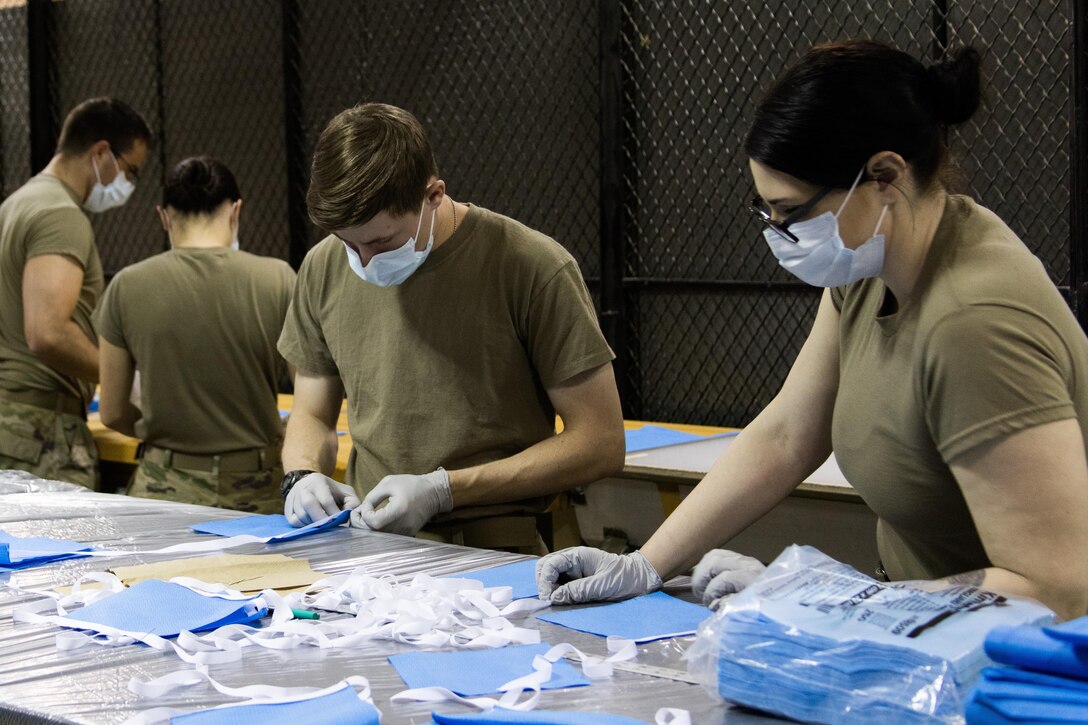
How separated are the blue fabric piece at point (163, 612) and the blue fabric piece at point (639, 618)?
38 cm

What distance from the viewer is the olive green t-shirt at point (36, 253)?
130 inches

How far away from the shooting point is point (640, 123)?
3920 mm

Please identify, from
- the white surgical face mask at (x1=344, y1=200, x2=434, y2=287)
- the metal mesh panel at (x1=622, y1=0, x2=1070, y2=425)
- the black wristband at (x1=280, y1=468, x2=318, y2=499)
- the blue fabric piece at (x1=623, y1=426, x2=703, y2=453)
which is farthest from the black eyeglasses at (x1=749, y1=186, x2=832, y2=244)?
the metal mesh panel at (x1=622, y1=0, x2=1070, y2=425)

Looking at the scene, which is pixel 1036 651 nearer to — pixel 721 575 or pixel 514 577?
pixel 721 575

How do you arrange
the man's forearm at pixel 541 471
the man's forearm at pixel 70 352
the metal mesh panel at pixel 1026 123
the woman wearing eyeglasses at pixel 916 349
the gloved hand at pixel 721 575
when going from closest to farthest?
the woman wearing eyeglasses at pixel 916 349 → the gloved hand at pixel 721 575 → the man's forearm at pixel 541 471 → the metal mesh panel at pixel 1026 123 → the man's forearm at pixel 70 352

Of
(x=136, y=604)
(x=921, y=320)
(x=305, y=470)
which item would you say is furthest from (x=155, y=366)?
(x=921, y=320)

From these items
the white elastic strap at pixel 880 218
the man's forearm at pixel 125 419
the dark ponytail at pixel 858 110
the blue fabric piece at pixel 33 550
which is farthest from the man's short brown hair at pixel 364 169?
the man's forearm at pixel 125 419

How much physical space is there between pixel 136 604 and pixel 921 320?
100 centimetres

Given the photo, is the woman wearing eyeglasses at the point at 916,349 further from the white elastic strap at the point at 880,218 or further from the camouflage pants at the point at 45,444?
the camouflage pants at the point at 45,444

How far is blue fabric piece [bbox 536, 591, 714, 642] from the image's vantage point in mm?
1372

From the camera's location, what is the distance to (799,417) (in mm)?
1635

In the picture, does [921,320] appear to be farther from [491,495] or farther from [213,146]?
[213,146]

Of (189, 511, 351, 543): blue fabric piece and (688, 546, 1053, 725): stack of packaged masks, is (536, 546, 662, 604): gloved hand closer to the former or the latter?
(688, 546, 1053, 725): stack of packaged masks

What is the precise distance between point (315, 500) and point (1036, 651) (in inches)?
52.0
